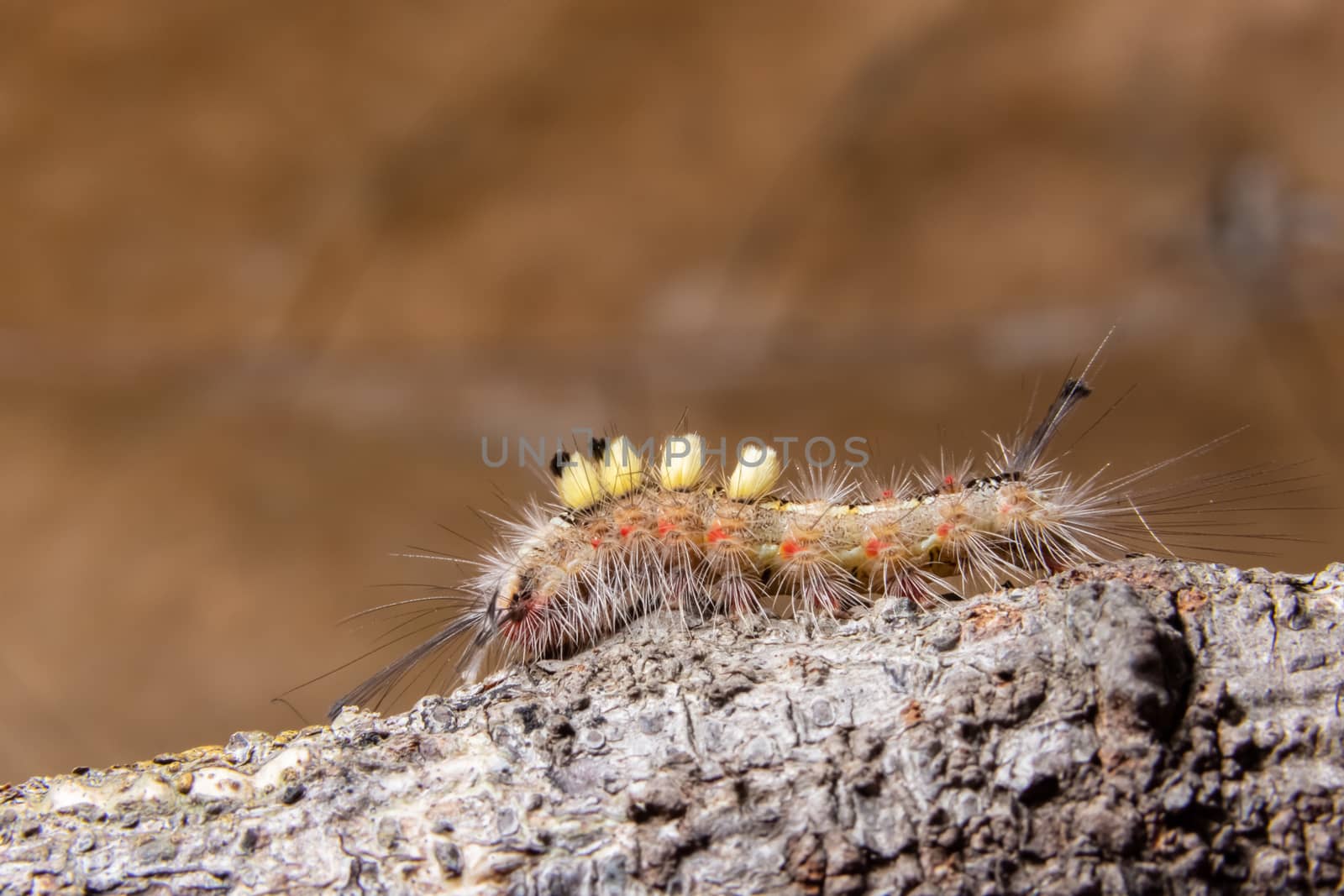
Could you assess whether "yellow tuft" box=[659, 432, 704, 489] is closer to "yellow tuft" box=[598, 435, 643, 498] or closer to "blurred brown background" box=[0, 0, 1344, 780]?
"yellow tuft" box=[598, 435, 643, 498]

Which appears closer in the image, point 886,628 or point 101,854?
point 101,854

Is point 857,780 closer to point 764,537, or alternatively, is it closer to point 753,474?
point 764,537

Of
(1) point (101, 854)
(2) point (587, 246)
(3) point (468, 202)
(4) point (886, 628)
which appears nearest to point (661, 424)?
(2) point (587, 246)

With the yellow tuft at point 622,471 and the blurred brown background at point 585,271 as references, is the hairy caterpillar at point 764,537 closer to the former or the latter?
the yellow tuft at point 622,471

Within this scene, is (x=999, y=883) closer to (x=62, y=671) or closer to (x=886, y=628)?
(x=886, y=628)

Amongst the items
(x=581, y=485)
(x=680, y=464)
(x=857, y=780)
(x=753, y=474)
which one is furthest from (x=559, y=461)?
(x=857, y=780)

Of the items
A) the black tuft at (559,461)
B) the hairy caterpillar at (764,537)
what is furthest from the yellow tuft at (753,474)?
the black tuft at (559,461)
